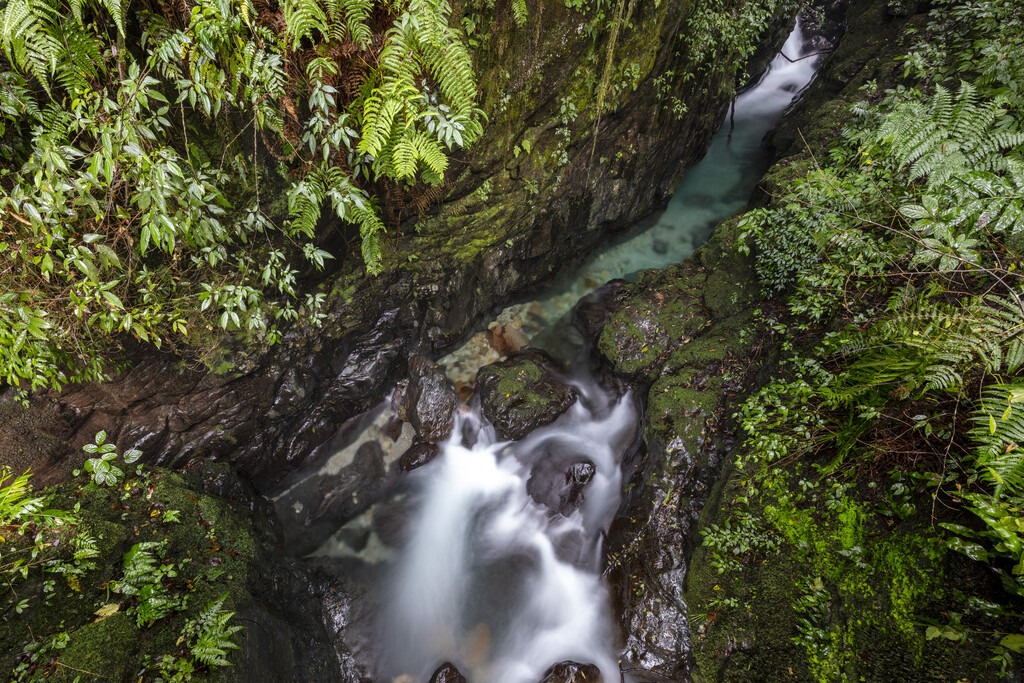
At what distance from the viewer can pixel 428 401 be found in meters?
6.17

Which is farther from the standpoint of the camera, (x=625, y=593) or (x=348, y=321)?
(x=348, y=321)

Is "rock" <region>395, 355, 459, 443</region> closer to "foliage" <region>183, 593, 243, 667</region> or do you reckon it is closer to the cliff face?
the cliff face

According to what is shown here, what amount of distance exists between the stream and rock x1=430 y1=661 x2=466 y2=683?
169 millimetres

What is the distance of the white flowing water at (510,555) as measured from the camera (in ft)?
15.3

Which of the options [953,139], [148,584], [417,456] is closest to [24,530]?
[148,584]

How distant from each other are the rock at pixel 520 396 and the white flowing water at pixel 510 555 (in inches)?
7.4

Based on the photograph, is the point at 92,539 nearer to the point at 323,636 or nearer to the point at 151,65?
the point at 323,636

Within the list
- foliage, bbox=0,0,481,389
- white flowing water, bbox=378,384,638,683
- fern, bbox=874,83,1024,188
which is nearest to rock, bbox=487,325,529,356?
white flowing water, bbox=378,384,638,683

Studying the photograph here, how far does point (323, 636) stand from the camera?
4566 millimetres

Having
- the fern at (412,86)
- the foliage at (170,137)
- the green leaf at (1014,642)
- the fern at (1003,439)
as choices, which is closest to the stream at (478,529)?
the foliage at (170,137)

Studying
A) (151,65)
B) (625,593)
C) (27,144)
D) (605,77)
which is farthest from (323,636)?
(605,77)

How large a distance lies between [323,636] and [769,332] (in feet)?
20.3

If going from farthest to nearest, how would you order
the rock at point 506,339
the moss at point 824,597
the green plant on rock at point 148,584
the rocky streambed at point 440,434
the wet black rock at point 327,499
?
the rock at point 506,339 → the wet black rock at point 327,499 → the rocky streambed at point 440,434 → the green plant on rock at point 148,584 → the moss at point 824,597

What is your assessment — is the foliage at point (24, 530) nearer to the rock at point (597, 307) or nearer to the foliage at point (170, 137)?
the foliage at point (170, 137)
